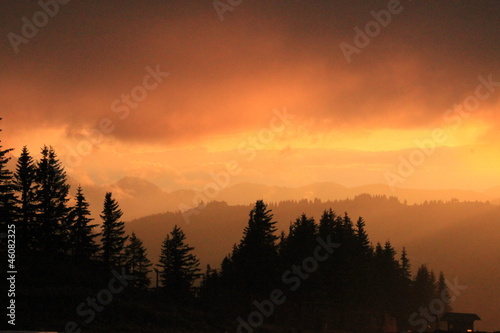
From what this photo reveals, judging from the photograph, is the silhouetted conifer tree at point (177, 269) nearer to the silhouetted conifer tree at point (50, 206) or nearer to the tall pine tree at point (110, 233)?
the tall pine tree at point (110, 233)

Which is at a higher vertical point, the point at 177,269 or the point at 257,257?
the point at 257,257

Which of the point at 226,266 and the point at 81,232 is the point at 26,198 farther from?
the point at 226,266

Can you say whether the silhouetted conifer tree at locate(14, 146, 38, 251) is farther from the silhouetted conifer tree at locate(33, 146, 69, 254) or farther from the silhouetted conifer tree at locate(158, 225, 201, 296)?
the silhouetted conifer tree at locate(158, 225, 201, 296)

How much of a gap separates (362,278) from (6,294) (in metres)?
57.8

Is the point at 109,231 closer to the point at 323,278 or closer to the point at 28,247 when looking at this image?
the point at 28,247

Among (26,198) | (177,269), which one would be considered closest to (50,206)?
(26,198)

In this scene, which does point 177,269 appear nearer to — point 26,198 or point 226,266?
point 226,266

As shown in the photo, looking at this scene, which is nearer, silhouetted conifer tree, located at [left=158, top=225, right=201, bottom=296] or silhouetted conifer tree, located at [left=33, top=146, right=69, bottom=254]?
silhouetted conifer tree, located at [left=33, top=146, right=69, bottom=254]

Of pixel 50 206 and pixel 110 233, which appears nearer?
pixel 50 206

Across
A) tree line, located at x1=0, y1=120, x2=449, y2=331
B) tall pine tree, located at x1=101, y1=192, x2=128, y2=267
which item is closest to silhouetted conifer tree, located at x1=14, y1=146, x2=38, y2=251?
tree line, located at x1=0, y1=120, x2=449, y2=331

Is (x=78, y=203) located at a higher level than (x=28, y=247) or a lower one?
higher

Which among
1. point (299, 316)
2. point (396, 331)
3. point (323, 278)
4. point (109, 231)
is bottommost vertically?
point (396, 331)

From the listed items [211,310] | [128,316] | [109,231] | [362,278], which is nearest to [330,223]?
[362,278]

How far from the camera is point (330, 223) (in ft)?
286
